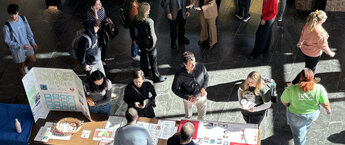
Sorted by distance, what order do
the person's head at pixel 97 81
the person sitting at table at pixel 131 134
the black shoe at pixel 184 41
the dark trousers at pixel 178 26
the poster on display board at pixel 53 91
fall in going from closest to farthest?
the person sitting at table at pixel 131 134 < the poster on display board at pixel 53 91 < the person's head at pixel 97 81 < the dark trousers at pixel 178 26 < the black shoe at pixel 184 41

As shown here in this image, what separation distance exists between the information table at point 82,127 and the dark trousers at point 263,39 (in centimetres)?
367

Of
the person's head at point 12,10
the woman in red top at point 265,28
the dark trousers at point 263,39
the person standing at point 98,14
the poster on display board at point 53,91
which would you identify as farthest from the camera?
the dark trousers at point 263,39

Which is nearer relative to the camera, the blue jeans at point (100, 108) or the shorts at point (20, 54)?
the blue jeans at point (100, 108)

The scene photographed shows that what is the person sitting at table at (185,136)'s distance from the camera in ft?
14.8

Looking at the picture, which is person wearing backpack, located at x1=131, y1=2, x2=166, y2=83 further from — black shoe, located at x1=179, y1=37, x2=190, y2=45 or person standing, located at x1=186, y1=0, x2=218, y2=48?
person standing, located at x1=186, y1=0, x2=218, y2=48

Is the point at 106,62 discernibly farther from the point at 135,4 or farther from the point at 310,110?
the point at 310,110

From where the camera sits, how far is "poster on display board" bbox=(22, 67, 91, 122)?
552cm

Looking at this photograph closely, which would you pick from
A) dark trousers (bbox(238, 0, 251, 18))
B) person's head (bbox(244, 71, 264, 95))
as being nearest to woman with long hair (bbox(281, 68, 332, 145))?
person's head (bbox(244, 71, 264, 95))

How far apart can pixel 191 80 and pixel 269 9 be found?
2.59 m

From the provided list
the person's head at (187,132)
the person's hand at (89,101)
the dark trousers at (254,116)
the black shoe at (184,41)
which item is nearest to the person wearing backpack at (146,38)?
the black shoe at (184,41)

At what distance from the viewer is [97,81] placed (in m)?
5.79

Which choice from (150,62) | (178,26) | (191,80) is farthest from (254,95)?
(178,26)

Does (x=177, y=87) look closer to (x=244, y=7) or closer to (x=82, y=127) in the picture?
(x=82, y=127)

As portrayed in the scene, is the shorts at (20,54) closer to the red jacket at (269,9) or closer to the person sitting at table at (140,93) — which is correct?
the person sitting at table at (140,93)
